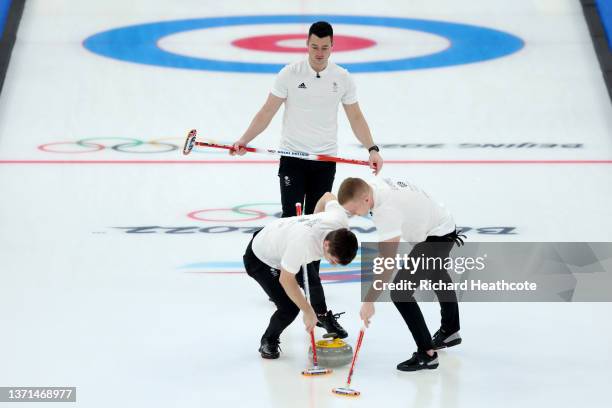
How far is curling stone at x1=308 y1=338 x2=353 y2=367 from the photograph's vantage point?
15.9 ft

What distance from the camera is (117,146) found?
30.2ft

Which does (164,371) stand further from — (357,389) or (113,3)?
(113,3)

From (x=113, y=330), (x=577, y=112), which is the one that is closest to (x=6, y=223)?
(x=113, y=330)

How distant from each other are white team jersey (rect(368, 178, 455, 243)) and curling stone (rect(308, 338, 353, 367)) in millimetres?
583

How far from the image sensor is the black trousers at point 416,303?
4.75 metres

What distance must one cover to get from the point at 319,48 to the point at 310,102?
298 mm

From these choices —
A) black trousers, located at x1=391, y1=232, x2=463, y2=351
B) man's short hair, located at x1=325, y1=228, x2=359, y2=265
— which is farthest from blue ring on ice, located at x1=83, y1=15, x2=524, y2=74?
man's short hair, located at x1=325, y1=228, x2=359, y2=265

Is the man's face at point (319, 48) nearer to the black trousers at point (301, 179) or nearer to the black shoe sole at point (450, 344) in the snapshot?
the black trousers at point (301, 179)

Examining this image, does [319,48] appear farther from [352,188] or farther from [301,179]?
[352,188]

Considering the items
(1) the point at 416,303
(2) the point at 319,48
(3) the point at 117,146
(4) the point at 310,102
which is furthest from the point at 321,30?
(3) the point at 117,146

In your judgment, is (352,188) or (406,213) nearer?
(352,188)

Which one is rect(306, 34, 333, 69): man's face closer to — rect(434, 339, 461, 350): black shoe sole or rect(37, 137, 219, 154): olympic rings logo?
rect(434, 339, 461, 350): black shoe sole

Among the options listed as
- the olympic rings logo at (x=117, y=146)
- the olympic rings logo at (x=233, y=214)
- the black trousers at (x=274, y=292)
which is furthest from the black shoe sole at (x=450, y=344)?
the olympic rings logo at (x=117, y=146)

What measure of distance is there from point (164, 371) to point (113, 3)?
29.6 ft
